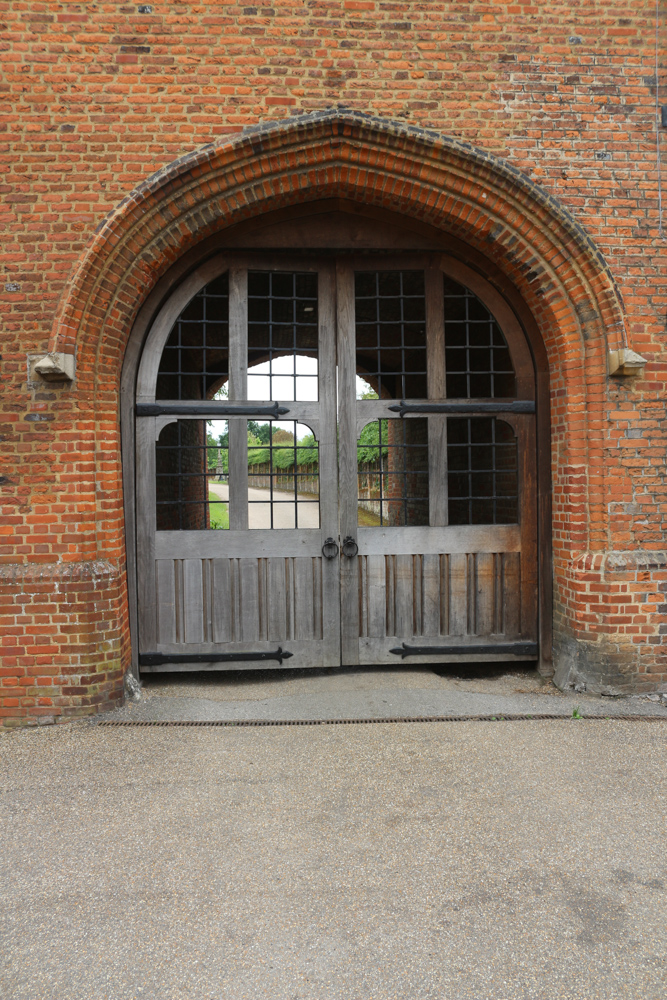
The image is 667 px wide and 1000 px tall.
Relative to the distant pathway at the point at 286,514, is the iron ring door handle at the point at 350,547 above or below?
below

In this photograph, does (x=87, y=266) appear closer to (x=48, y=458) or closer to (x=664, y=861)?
(x=48, y=458)

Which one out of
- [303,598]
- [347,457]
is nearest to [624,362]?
[347,457]

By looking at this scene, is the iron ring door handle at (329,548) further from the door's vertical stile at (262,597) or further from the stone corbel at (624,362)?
the stone corbel at (624,362)

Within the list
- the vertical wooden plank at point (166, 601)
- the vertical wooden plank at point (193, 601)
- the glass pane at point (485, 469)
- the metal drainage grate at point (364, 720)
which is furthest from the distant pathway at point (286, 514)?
the metal drainage grate at point (364, 720)

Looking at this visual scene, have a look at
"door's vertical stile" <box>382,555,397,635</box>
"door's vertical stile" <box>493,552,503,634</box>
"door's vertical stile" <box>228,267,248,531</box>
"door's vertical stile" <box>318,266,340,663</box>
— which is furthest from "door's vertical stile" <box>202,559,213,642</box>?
"door's vertical stile" <box>493,552,503,634</box>

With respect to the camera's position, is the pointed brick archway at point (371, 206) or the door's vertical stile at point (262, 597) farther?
the door's vertical stile at point (262, 597)

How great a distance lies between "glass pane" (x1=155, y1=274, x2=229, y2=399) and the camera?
179 inches

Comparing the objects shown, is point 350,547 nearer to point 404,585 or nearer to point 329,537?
point 329,537

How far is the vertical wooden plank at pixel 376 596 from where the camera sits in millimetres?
4609

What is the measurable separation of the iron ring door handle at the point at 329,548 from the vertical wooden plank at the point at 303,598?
5.3 inches

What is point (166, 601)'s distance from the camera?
449 cm

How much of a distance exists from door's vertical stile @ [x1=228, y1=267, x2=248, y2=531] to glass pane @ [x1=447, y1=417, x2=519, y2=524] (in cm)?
170

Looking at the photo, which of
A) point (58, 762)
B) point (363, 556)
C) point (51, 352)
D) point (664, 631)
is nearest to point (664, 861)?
point (664, 631)

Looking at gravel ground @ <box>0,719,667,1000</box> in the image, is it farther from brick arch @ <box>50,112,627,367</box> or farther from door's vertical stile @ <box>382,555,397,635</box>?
brick arch @ <box>50,112,627,367</box>
